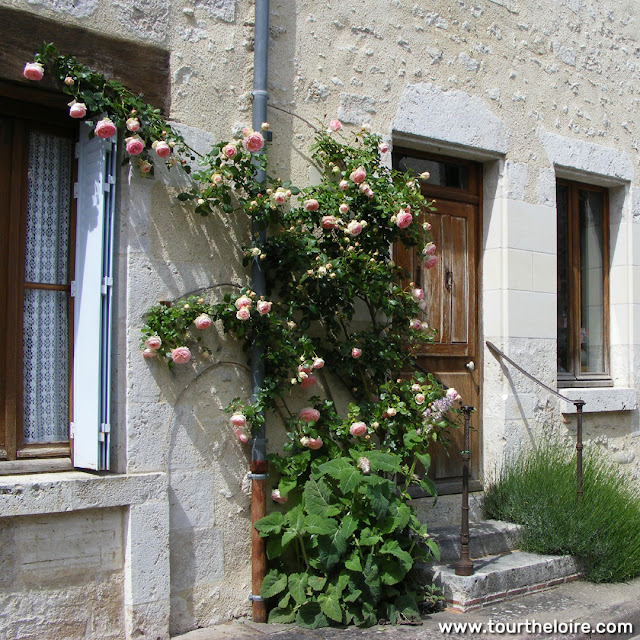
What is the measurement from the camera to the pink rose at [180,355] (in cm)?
390

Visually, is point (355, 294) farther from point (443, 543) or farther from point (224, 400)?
point (443, 543)

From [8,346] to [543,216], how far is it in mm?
3733

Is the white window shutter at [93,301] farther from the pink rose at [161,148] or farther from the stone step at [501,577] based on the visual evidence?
the stone step at [501,577]

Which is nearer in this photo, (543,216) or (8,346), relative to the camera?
(8,346)

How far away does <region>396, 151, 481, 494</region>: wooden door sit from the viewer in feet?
17.6

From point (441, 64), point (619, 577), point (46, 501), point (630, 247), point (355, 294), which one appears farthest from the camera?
point (630, 247)

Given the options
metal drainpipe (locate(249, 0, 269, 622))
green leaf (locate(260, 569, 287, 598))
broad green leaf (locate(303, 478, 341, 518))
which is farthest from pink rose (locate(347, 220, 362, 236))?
green leaf (locate(260, 569, 287, 598))

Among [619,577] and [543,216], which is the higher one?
[543,216]

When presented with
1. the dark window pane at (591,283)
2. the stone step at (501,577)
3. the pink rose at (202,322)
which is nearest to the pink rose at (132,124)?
the pink rose at (202,322)

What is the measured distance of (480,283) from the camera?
5672 mm

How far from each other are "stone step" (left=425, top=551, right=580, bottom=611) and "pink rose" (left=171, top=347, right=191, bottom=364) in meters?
1.76

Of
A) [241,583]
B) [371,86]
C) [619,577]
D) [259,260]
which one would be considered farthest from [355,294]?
[619,577]

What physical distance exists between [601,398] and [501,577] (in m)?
2.06

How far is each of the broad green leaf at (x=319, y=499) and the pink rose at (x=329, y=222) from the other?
1323 mm
